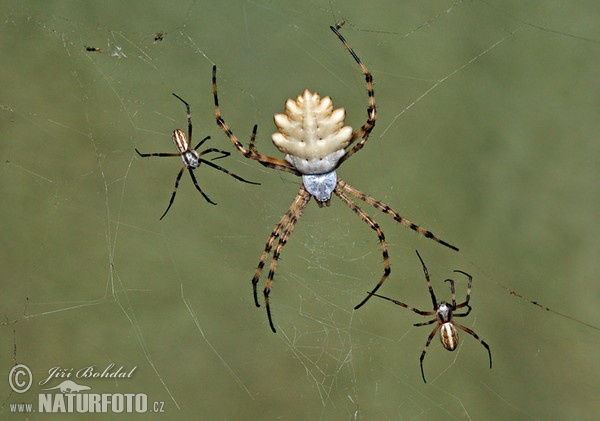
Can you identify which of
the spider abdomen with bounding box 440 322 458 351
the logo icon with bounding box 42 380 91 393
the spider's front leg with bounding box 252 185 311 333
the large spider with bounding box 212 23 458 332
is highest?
the large spider with bounding box 212 23 458 332

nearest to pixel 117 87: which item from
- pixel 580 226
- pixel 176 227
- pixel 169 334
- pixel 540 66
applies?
pixel 176 227

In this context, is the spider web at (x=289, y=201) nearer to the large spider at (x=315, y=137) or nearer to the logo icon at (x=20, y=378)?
the logo icon at (x=20, y=378)

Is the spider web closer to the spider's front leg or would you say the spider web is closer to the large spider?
the spider's front leg

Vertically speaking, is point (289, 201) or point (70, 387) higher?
point (289, 201)

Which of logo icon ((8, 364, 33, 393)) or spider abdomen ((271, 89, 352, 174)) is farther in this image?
logo icon ((8, 364, 33, 393))

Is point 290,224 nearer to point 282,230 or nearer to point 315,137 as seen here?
point 282,230

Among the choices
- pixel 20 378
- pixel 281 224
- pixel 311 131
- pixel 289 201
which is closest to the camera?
pixel 311 131

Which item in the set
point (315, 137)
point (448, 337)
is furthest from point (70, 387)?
point (315, 137)

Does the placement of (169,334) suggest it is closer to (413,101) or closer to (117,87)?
(117,87)

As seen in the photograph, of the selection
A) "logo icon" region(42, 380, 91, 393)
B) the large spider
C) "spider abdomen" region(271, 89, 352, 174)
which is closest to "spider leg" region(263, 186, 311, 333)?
the large spider
